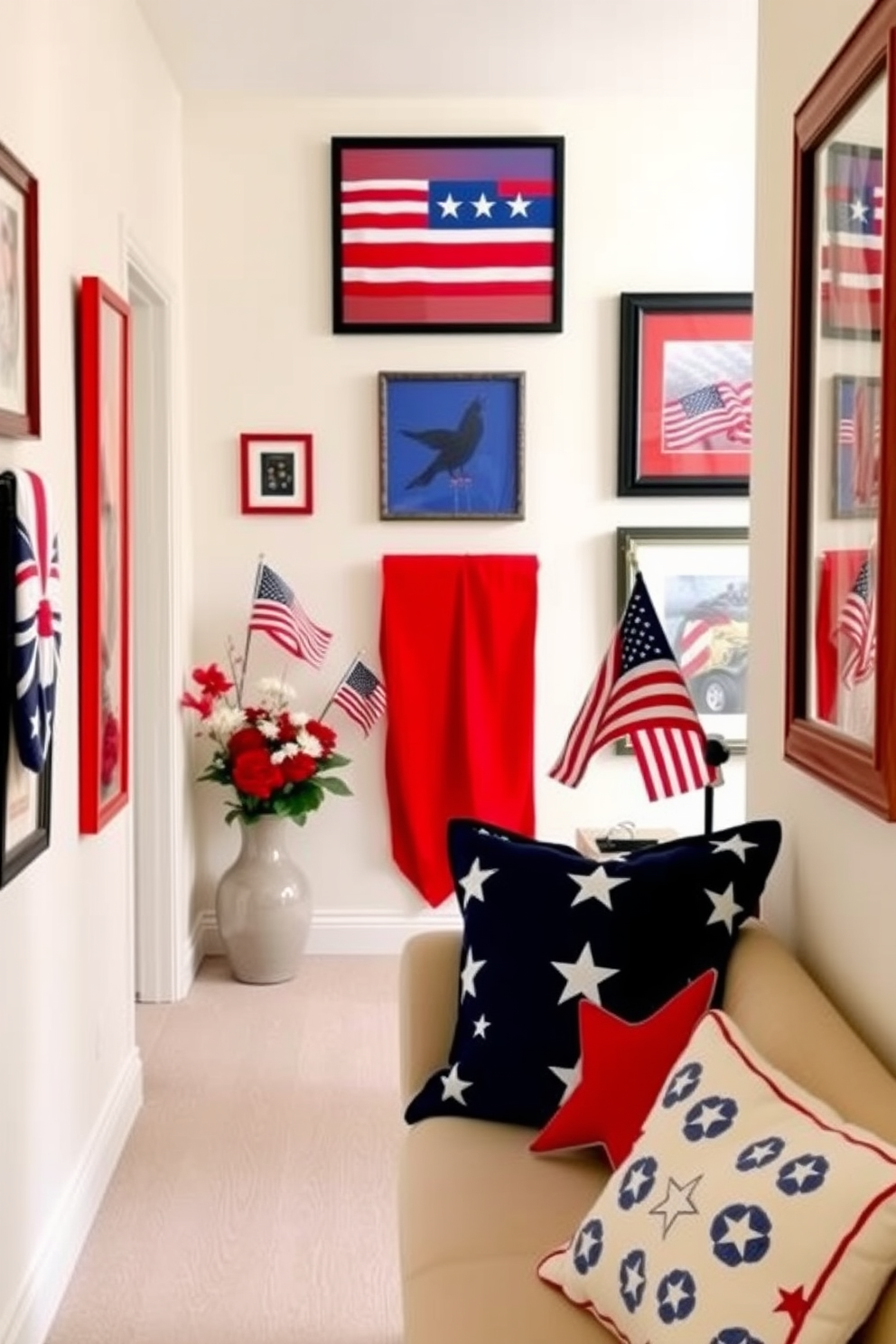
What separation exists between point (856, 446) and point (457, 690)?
2844 mm

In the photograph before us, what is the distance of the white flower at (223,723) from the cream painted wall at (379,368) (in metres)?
0.33

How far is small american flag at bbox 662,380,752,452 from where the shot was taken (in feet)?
15.8

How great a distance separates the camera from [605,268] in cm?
480

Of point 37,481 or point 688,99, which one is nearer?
point 37,481

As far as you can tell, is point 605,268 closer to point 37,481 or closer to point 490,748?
point 490,748

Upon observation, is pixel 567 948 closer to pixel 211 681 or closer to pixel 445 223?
pixel 211 681

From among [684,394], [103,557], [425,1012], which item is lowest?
[425,1012]

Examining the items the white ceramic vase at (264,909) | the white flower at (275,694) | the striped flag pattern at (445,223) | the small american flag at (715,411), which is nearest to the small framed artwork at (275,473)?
the striped flag pattern at (445,223)

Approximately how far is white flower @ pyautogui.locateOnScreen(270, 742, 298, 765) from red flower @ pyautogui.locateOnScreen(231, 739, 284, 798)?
18 millimetres

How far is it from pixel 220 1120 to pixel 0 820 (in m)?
1.54

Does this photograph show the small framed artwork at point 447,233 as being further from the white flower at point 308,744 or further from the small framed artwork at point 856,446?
the small framed artwork at point 856,446

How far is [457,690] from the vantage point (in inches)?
191

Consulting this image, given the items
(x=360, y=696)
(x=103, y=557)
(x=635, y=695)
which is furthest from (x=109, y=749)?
(x=360, y=696)

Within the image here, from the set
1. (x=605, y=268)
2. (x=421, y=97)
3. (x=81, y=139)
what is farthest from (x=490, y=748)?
(x=81, y=139)
